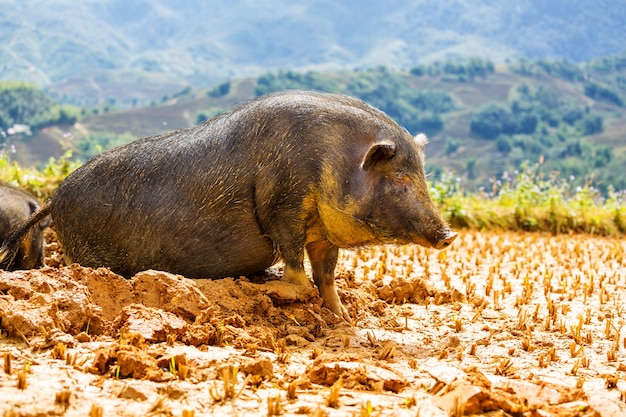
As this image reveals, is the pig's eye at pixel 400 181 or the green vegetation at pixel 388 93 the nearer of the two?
the pig's eye at pixel 400 181

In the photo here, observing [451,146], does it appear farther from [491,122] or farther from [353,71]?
[353,71]

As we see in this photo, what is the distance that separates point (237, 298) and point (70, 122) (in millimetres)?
56287

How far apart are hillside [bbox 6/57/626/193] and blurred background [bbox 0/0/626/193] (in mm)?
205

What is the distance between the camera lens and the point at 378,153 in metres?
4.80

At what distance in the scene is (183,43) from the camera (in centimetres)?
16450

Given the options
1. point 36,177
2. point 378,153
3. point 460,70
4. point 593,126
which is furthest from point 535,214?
point 460,70

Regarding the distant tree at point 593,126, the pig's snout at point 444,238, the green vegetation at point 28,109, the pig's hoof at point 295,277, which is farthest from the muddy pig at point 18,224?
the distant tree at point 593,126

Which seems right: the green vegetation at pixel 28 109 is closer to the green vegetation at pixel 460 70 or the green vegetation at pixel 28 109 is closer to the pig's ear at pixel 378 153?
the green vegetation at pixel 460 70

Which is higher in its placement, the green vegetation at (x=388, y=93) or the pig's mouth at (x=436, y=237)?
the green vegetation at (x=388, y=93)

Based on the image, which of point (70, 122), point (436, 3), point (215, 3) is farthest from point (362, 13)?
point (70, 122)

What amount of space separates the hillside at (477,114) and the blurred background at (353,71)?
0.21m

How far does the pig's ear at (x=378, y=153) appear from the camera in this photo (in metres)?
4.76

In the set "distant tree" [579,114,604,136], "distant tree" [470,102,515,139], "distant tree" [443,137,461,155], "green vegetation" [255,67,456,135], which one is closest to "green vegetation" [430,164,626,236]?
"distant tree" [443,137,461,155]

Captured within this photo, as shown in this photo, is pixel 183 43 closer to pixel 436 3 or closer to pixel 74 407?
pixel 436 3
